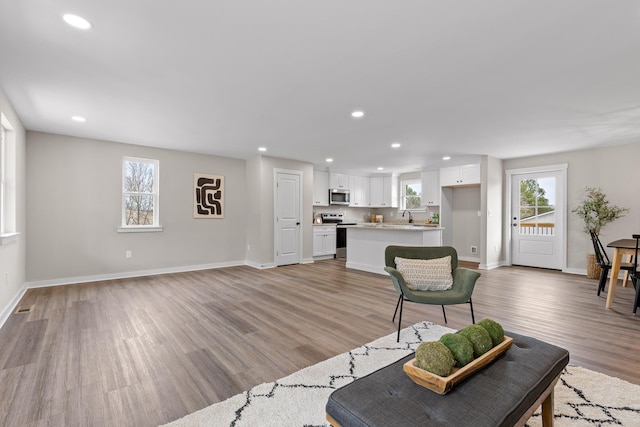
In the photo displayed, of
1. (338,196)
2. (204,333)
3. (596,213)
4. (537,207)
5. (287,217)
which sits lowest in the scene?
(204,333)

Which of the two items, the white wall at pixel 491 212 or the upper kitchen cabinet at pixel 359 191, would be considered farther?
the upper kitchen cabinet at pixel 359 191

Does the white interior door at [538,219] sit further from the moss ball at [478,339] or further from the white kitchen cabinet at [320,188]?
the moss ball at [478,339]

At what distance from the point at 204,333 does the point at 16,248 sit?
9.93 ft

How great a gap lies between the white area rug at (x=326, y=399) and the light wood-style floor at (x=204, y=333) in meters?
0.14

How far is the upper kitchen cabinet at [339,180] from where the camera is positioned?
8.52 m

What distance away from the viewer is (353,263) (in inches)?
255

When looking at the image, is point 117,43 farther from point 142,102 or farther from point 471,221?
point 471,221

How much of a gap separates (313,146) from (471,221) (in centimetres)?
457

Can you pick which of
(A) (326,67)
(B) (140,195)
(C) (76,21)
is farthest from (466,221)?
(C) (76,21)

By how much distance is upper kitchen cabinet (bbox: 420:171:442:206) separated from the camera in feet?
26.2

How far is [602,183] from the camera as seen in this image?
5.52 metres

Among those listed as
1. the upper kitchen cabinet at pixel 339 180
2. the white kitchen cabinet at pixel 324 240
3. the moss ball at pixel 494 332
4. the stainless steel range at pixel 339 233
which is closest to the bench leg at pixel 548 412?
the moss ball at pixel 494 332

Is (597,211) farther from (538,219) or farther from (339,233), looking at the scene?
(339,233)

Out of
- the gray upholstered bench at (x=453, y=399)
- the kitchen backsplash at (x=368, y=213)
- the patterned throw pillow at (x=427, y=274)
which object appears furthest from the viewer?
the kitchen backsplash at (x=368, y=213)
